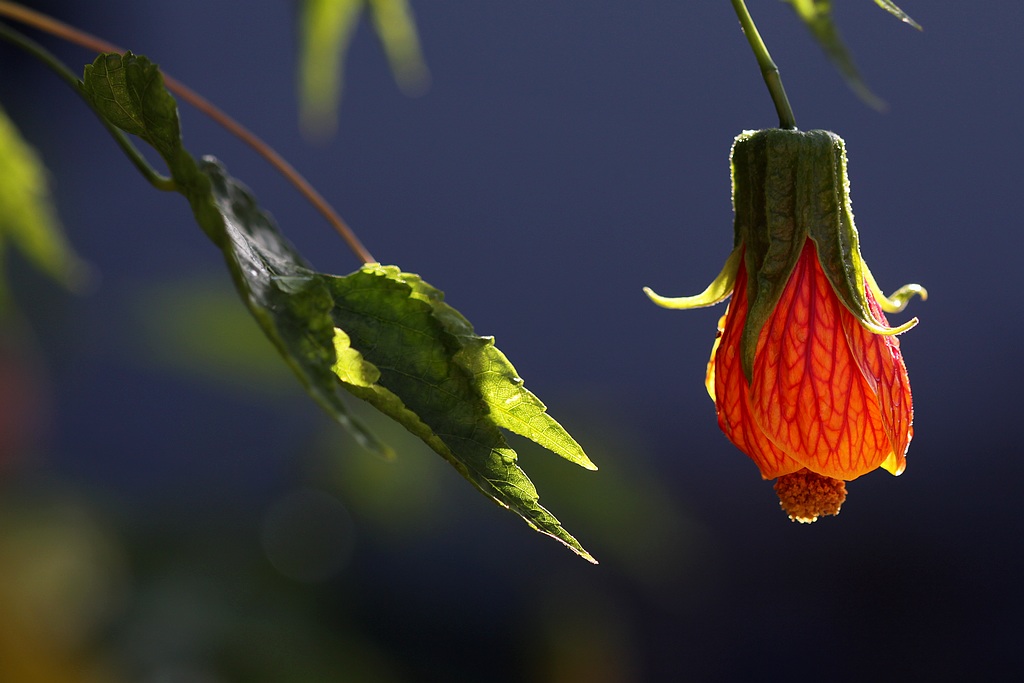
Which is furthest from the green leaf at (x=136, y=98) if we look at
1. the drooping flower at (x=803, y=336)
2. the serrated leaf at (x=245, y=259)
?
the drooping flower at (x=803, y=336)

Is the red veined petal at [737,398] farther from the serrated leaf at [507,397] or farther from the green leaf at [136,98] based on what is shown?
the green leaf at [136,98]

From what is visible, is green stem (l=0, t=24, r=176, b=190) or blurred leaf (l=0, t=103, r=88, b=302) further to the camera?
blurred leaf (l=0, t=103, r=88, b=302)

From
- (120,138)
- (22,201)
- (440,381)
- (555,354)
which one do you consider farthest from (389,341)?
(555,354)

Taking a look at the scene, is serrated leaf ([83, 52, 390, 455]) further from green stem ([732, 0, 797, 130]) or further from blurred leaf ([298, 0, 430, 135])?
blurred leaf ([298, 0, 430, 135])

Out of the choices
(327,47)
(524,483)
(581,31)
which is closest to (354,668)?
(327,47)

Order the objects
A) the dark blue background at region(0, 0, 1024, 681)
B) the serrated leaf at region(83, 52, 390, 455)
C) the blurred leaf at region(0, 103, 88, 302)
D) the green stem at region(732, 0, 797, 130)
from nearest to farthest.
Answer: the serrated leaf at region(83, 52, 390, 455), the green stem at region(732, 0, 797, 130), the blurred leaf at region(0, 103, 88, 302), the dark blue background at region(0, 0, 1024, 681)

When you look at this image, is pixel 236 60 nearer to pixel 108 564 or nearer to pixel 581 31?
pixel 581 31

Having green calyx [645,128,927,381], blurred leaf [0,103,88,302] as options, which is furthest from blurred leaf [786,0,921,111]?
blurred leaf [0,103,88,302]

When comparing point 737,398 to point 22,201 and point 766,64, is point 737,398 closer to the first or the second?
point 766,64
